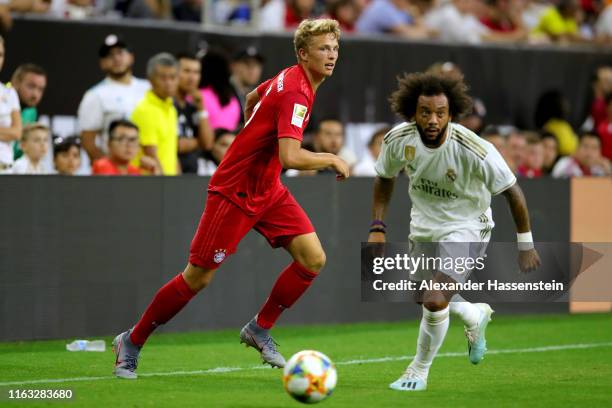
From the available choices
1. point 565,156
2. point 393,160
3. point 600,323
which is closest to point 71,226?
point 393,160

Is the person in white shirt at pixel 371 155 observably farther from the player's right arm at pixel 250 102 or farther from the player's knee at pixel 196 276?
the player's knee at pixel 196 276

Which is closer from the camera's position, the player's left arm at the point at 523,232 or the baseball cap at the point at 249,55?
the player's left arm at the point at 523,232

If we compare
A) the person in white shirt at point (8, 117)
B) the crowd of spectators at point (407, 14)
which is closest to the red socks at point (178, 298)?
the person in white shirt at point (8, 117)

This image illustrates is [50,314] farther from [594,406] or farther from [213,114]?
[594,406]

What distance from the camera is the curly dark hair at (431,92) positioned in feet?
28.0

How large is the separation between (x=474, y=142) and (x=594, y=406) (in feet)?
6.35

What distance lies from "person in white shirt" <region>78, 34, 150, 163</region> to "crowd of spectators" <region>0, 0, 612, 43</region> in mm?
1076

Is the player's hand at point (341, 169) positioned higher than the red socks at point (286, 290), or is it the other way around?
the player's hand at point (341, 169)

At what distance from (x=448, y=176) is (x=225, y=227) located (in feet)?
5.12

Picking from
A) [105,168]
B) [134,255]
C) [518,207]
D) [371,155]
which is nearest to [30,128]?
[105,168]

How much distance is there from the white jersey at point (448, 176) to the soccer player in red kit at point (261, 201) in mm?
709

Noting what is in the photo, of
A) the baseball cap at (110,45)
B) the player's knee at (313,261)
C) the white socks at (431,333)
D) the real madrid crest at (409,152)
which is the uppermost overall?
the baseball cap at (110,45)

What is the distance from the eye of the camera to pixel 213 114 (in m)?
13.5

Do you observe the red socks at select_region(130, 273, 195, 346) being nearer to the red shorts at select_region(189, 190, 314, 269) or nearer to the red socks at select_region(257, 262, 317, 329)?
the red shorts at select_region(189, 190, 314, 269)
